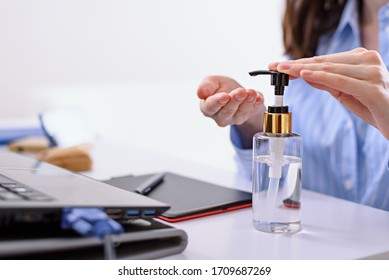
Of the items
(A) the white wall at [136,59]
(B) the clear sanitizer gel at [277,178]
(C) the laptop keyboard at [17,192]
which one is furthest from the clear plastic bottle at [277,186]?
(A) the white wall at [136,59]

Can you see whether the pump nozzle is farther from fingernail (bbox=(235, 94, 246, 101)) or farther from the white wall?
the white wall

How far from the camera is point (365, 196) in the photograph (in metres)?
0.96

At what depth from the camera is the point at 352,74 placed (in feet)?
1.99

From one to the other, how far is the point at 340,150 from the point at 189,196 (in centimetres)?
38

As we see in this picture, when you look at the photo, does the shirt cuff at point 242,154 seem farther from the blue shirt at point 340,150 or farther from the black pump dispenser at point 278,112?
the black pump dispenser at point 278,112

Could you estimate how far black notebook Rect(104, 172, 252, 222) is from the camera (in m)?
0.67

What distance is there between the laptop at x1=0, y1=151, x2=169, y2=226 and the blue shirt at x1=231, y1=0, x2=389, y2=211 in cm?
40

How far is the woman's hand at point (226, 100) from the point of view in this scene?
0.67 m

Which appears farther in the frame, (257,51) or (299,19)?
(257,51)

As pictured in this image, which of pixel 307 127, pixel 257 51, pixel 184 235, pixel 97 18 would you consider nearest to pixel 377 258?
pixel 184 235

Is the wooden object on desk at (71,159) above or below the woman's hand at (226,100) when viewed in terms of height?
below

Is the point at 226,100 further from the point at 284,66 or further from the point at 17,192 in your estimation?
the point at 17,192

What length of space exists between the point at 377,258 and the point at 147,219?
0.22 m
